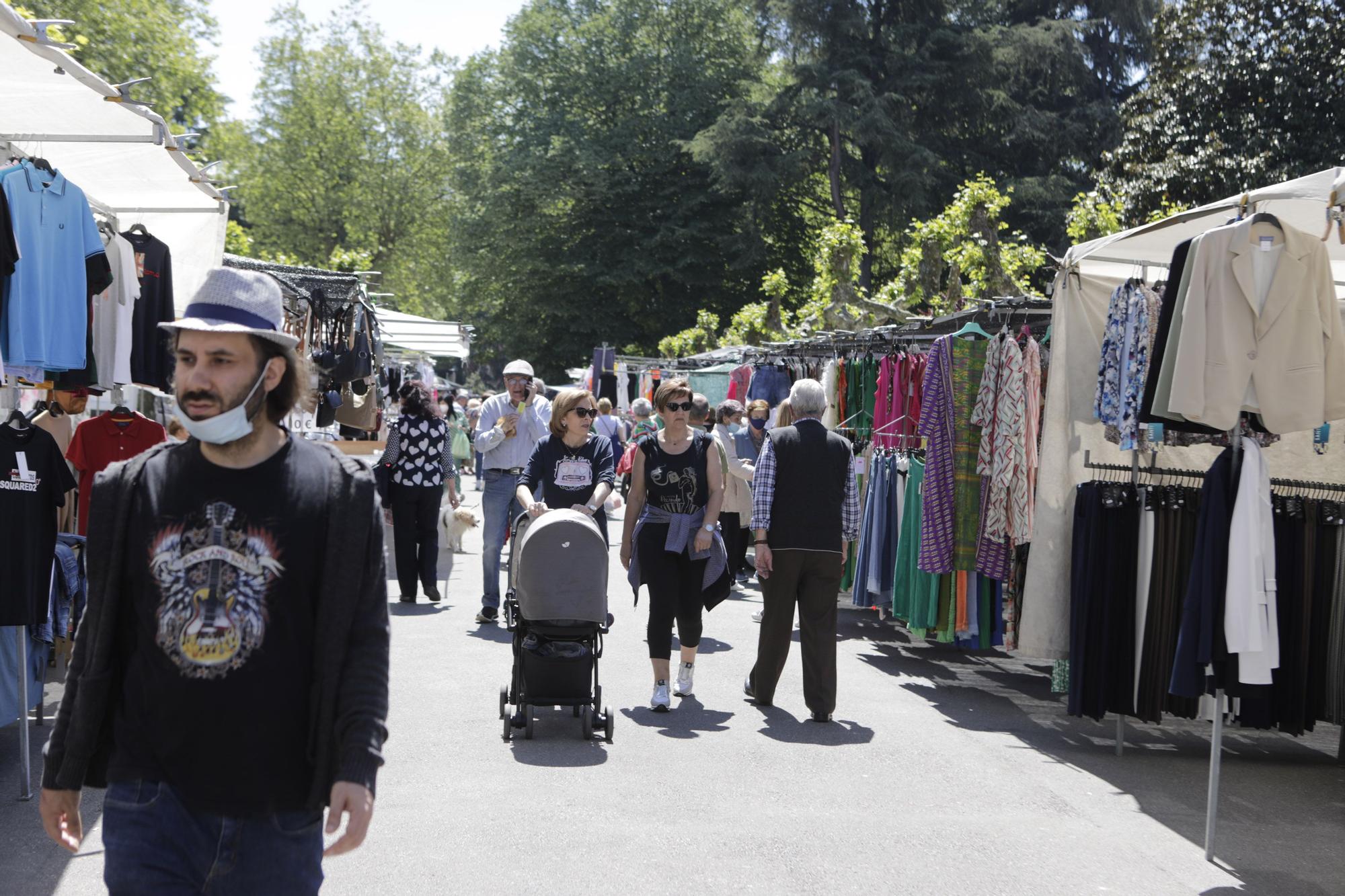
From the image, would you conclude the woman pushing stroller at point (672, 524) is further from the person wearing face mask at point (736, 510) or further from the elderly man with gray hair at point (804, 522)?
the person wearing face mask at point (736, 510)

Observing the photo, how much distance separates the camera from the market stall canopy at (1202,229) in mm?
6426

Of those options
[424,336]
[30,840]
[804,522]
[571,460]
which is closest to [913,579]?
[804,522]

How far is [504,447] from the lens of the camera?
1116 cm

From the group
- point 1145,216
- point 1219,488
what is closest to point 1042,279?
point 1145,216

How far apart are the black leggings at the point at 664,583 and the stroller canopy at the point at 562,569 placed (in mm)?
946

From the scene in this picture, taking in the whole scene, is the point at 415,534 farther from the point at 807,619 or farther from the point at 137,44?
the point at 137,44

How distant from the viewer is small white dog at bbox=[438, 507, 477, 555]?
13.1 m

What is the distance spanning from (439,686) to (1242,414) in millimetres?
5132

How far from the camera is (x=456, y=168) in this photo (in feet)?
150

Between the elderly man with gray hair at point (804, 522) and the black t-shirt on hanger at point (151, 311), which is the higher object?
the black t-shirt on hanger at point (151, 311)

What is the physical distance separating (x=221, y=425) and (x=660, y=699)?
5.67 metres

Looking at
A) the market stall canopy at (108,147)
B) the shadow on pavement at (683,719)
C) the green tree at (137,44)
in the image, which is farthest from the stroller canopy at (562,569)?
the green tree at (137,44)

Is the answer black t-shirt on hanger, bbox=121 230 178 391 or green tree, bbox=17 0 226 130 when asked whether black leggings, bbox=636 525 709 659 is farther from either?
green tree, bbox=17 0 226 130

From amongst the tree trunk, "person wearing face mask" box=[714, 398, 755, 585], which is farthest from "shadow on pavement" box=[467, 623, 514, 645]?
the tree trunk
